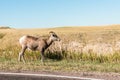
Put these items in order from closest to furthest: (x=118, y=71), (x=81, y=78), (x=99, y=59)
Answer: (x=81, y=78)
(x=118, y=71)
(x=99, y=59)

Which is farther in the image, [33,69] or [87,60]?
[87,60]

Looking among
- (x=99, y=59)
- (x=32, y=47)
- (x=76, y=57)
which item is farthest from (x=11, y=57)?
(x=99, y=59)

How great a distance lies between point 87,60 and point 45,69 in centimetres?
484

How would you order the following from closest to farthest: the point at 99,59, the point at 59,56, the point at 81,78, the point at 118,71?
the point at 81,78
the point at 118,71
the point at 99,59
the point at 59,56

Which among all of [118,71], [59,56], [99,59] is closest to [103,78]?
[118,71]

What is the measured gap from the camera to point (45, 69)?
15758 mm

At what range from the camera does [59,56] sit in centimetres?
2141

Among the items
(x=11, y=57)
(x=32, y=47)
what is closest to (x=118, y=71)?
(x=32, y=47)

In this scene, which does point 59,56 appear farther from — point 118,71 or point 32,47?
point 118,71

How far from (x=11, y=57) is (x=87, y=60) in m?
4.52

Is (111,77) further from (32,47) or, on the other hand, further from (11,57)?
(11,57)

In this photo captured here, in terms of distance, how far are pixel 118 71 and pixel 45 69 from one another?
3.00 meters

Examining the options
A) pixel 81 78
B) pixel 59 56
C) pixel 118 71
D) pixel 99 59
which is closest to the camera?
pixel 81 78

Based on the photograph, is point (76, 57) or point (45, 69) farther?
point (76, 57)
